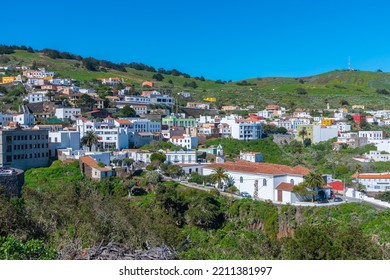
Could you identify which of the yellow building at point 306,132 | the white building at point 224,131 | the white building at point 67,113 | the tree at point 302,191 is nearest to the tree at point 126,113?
the white building at point 67,113

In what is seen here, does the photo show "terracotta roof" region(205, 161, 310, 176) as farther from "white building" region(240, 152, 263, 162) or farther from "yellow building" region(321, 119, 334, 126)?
"yellow building" region(321, 119, 334, 126)

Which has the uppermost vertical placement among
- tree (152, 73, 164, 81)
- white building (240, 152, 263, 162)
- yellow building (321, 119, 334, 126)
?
tree (152, 73, 164, 81)

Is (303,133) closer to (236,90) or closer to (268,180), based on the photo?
(268,180)

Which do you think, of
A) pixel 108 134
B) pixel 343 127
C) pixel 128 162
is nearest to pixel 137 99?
pixel 108 134

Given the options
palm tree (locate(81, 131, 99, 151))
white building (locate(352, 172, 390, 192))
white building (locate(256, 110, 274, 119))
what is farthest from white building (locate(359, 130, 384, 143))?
palm tree (locate(81, 131, 99, 151))

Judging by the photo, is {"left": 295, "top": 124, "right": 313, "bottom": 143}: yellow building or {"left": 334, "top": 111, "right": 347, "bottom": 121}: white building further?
{"left": 334, "top": 111, "right": 347, "bottom": 121}: white building

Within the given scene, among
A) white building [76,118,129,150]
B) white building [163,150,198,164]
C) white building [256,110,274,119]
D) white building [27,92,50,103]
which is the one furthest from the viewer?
white building [256,110,274,119]

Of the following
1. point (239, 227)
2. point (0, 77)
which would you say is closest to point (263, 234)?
point (239, 227)
